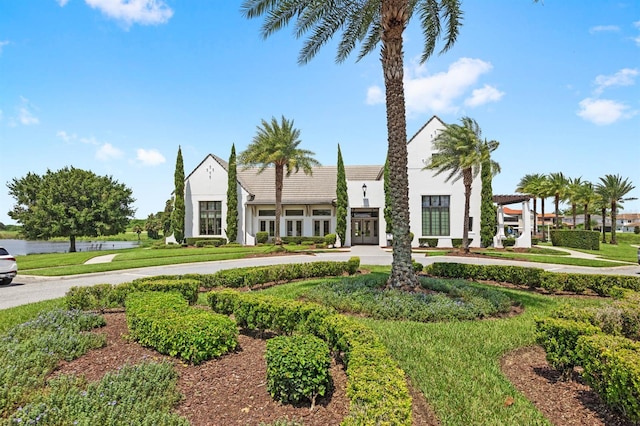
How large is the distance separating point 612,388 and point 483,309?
470 cm

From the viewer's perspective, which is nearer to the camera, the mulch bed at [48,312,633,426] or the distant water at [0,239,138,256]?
the mulch bed at [48,312,633,426]

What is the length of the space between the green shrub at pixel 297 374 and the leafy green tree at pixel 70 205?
1540 inches

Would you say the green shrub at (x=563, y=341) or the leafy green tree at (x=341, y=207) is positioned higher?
the leafy green tree at (x=341, y=207)

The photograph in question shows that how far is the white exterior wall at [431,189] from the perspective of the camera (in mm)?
30934

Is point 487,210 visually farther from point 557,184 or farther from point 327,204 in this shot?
point 557,184

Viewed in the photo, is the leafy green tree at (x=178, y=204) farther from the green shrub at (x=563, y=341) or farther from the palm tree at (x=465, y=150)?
the green shrub at (x=563, y=341)

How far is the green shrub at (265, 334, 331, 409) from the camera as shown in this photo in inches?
158

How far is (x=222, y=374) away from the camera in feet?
16.1

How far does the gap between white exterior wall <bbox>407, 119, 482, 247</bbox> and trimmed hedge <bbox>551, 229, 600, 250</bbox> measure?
38.2ft

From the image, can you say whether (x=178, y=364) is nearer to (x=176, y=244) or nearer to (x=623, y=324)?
(x=623, y=324)

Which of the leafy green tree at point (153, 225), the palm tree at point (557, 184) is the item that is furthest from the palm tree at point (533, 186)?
the leafy green tree at point (153, 225)

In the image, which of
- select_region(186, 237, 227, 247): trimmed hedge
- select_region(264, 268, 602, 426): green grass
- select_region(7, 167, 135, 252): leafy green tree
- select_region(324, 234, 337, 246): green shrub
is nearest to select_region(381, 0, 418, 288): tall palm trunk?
select_region(264, 268, 602, 426): green grass

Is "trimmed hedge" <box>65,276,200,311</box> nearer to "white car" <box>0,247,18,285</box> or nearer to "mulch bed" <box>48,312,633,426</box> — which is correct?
"mulch bed" <box>48,312,633,426</box>

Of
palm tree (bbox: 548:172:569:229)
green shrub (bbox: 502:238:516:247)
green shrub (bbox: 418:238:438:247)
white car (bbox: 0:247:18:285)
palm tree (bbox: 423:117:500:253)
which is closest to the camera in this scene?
white car (bbox: 0:247:18:285)
